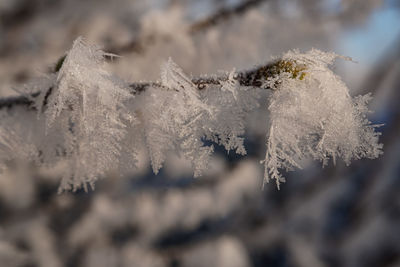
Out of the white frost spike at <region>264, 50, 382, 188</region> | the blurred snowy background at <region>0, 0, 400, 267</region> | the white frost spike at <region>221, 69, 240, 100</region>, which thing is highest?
the blurred snowy background at <region>0, 0, 400, 267</region>

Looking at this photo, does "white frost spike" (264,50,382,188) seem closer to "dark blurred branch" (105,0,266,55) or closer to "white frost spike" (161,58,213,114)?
"white frost spike" (161,58,213,114)

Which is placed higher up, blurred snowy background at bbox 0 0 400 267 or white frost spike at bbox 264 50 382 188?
blurred snowy background at bbox 0 0 400 267

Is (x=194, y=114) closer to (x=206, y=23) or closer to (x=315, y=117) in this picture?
(x=315, y=117)

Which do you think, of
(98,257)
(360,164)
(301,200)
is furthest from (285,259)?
(98,257)

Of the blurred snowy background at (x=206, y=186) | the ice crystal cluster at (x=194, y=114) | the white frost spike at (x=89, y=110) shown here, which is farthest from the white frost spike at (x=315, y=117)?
the blurred snowy background at (x=206, y=186)

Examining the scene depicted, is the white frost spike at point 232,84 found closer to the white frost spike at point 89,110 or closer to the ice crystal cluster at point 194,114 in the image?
the ice crystal cluster at point 194,114

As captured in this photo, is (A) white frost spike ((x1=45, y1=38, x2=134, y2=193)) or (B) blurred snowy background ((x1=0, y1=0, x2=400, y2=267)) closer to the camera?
(A) white frost spike ((x1=45, y1=38, x2=134, y2=193))

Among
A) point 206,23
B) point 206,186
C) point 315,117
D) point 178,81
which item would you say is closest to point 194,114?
point 178,81

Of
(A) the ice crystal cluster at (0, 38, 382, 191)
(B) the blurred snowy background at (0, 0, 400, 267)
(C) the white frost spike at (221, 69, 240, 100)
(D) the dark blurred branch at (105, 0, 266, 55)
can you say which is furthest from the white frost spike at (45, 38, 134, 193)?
(D) the dark blurred branch at (105, 0, 266, 55)

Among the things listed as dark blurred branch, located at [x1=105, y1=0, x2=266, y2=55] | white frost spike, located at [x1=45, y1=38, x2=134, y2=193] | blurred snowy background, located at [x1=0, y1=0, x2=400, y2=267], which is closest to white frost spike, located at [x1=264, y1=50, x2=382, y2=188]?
white frost spike, located at [x1=45, y1=38, x2=134, y2=193]
